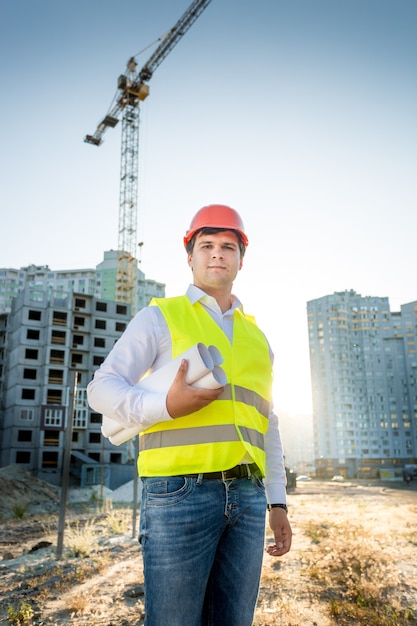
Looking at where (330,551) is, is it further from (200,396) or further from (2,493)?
(2,493)

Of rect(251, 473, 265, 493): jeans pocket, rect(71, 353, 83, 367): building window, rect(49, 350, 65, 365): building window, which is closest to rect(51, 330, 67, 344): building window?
rect(49, 350, 65, 365): building window

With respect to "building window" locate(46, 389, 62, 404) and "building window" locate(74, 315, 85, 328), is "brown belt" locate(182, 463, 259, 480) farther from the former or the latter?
"building window" locate(74, 315, 85, 328)

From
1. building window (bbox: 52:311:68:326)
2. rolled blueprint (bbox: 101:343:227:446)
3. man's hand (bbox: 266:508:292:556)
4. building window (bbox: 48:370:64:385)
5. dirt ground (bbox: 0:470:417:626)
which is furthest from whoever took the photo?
building window (bbox: 52:311:68:326)

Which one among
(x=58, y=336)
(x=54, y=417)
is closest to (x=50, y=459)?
(x=54, y=417)

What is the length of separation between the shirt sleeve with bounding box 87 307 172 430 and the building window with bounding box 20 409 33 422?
49.7 meters

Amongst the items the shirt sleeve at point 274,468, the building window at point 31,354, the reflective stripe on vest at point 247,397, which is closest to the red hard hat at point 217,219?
the reflective stripe on vest at point 247,397

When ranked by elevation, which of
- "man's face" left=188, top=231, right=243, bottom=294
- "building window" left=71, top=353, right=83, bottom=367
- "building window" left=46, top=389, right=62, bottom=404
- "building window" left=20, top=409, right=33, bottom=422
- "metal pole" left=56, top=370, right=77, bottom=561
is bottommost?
"metal pole" left=56, top=370, right=77, bottom=561

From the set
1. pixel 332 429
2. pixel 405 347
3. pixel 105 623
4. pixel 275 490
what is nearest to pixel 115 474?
pixel 105 623

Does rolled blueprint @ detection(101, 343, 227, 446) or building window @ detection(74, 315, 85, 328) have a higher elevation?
building window @ detection(74, 315, 85, 328)

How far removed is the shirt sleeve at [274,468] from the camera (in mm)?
2279

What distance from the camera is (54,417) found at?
1865 inches

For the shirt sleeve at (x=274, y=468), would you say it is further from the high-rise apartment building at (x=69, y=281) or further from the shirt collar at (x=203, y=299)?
the high-rise apartment building at (x=69, y=281)

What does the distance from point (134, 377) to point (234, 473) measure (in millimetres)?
528

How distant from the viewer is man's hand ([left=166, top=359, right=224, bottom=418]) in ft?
5.18
